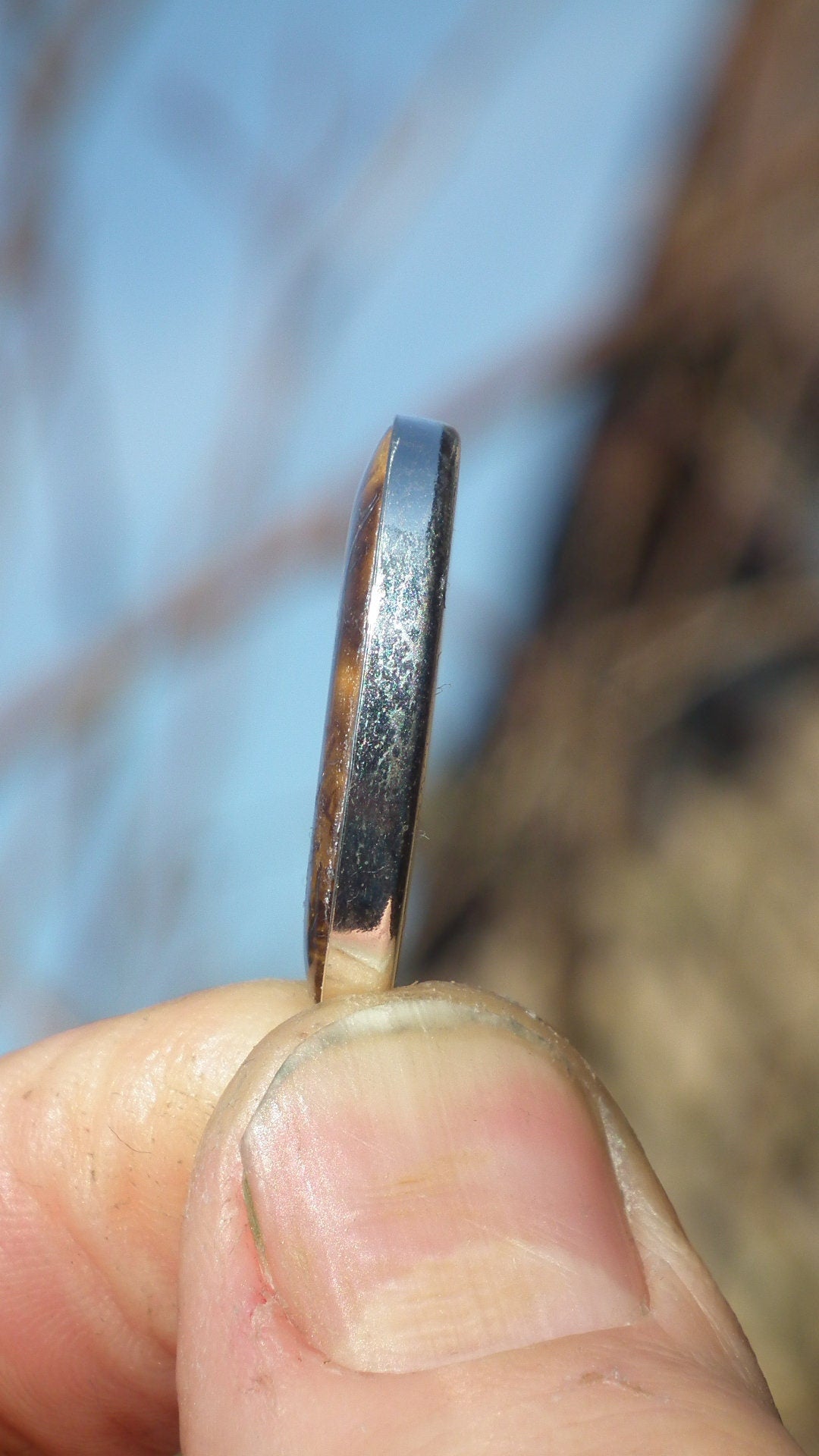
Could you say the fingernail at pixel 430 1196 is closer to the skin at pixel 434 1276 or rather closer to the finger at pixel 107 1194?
the skin at pixel 434 1276

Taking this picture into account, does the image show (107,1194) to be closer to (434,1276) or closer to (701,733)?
(434,1276)

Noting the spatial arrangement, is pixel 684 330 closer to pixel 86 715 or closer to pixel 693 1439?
pixel 86 715

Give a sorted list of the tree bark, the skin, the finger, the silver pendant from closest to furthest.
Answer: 1. the skin
2. the silver pendant
3. the finger
4. the tree bark

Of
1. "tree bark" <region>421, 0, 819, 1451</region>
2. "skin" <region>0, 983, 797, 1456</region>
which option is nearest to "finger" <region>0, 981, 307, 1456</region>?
"skin" <region>0, 983, 797, 1456</region>

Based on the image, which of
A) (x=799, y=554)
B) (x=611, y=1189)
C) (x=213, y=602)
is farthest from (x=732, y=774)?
(x=611, y=1189)

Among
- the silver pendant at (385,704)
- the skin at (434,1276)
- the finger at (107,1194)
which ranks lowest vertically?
the finger at (107,1194)

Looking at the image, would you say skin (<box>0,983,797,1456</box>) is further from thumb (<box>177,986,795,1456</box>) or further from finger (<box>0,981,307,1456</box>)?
finger (<box>0,981,307,1456</box>)

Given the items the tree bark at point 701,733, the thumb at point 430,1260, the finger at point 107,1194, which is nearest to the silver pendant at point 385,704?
the thumb at point 430,1260
